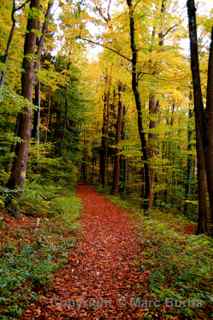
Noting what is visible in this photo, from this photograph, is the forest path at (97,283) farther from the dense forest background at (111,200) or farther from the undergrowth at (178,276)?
the undergrowth at (178,276)

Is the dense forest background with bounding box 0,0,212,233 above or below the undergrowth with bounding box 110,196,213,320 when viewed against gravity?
above

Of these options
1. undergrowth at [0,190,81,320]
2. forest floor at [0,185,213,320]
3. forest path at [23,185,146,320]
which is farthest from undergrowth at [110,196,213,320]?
undergrowth at [0,190,81,320]

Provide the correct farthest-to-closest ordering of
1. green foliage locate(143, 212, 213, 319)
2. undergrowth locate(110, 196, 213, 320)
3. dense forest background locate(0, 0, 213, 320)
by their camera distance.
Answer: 1. dense forest background locate(0, 0, 213, 320)
2. green foliage locate(143, 212, 213, 319)
3. undergrowth locate(110, 196, 213, 320)

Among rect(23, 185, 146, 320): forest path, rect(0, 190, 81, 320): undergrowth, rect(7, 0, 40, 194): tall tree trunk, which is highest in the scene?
rect(7, 0, 40, 194): tall tree trunk

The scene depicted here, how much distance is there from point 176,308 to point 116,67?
39.2 feet

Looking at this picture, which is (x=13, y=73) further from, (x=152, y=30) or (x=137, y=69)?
(x=152, y=30)

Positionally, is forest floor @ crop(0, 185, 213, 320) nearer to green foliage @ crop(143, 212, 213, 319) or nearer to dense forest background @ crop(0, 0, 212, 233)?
green foliage @ crop(143, 212, 213, 319)

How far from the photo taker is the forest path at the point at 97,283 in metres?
3.90

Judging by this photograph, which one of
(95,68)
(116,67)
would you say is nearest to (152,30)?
(116,67)

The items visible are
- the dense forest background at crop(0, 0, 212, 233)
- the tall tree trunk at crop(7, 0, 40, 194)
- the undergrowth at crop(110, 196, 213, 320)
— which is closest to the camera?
the undergrowth at crop(110, 196, 213, 320)

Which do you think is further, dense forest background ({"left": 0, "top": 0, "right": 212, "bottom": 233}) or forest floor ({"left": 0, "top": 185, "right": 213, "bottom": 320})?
dense forest background ({"left": 0, "top": 0, "right": 212, "bottom": 233})

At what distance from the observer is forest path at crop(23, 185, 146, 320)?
3896 mm

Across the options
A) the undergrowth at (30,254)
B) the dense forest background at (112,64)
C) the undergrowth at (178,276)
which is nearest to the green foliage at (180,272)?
the undergrowth at (178,276)

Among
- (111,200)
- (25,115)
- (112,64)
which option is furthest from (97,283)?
(111,200)
